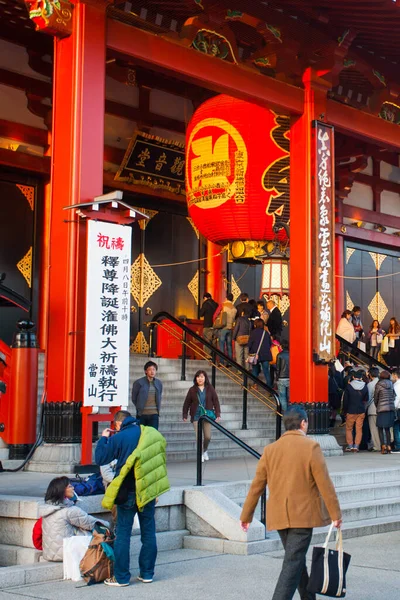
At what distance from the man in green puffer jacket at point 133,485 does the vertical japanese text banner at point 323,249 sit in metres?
6.72

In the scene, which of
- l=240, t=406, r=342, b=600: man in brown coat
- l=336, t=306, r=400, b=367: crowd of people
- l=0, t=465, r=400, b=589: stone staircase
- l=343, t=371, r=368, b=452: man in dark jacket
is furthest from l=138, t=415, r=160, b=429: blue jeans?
l=336, t=306, r=400, b=367: crowd of people

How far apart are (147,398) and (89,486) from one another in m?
3.51

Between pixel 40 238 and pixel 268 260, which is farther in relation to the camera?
pixel 40 238

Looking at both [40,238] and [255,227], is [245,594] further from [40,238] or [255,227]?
[40,238]

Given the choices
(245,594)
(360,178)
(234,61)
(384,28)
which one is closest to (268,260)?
(234,61)

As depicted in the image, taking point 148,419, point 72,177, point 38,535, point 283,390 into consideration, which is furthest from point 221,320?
point 38,535

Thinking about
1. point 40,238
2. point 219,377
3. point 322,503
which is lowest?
point 322,503

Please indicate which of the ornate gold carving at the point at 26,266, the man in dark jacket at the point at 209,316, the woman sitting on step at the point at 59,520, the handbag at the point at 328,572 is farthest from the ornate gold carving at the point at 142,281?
the handbag at the point at 328,572

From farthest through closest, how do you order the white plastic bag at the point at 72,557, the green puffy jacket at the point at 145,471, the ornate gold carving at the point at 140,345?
the ornate gold carving at the point at 140,345 → the white plastic bag at the point at 72,557 → the green puffy jacket at the point at 145,471

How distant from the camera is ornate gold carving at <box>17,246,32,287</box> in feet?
55.9

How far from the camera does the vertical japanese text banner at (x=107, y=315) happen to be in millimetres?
10273

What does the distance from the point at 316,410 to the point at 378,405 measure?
1.26 m

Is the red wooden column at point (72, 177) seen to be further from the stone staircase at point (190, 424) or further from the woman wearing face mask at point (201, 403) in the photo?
the stone staircase at point (190, 424)

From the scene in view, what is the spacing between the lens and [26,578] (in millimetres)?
7324
